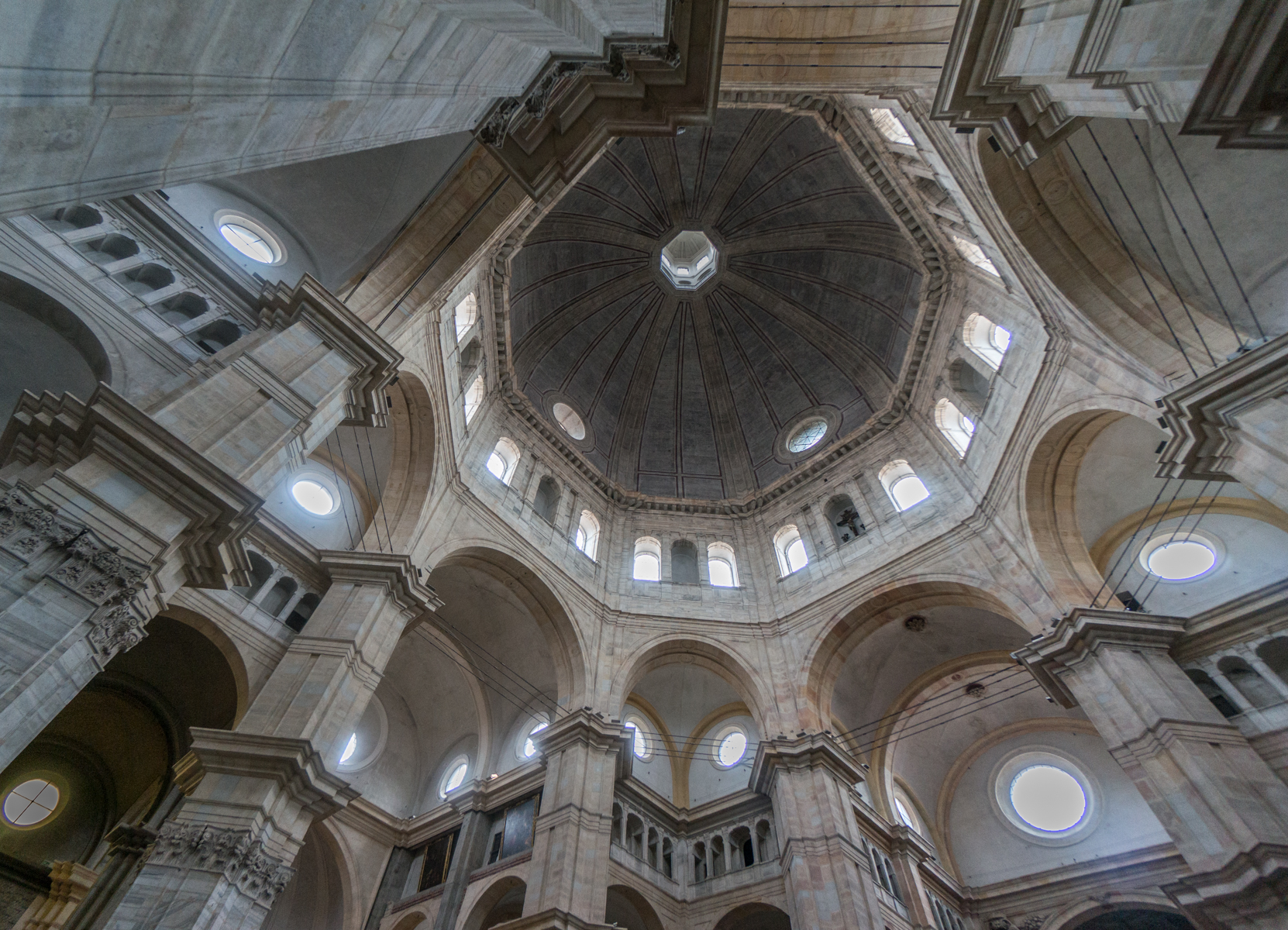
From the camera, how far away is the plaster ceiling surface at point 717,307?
976 inches

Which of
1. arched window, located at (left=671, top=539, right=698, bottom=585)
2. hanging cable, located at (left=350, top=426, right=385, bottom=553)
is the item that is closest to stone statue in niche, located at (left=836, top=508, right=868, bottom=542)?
arched window, located at (left=671, top=539, right=698, bottom=585)

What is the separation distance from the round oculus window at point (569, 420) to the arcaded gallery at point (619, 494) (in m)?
0.23

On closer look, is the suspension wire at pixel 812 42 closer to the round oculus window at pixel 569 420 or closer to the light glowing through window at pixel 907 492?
the light glowing through window at pixel 907 492

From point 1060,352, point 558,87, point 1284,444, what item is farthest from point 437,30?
point 1060,352

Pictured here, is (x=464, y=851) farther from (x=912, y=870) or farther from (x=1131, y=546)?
(x=1131, y=546)

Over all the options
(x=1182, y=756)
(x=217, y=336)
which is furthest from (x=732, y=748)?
(x=217, y=336)

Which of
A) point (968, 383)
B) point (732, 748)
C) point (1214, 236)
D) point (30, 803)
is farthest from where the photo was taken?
point (968, 383)

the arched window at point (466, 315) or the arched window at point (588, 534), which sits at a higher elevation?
the arched window at point (466, 315)

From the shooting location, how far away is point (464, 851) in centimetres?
1505

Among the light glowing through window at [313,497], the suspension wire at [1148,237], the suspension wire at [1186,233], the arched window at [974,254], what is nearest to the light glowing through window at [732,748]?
the light glowing through window at [313,497]

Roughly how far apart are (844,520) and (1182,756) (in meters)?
11.3

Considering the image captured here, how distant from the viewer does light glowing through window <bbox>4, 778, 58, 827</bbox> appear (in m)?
12.9

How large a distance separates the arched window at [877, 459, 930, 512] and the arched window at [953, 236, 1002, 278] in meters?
5.91

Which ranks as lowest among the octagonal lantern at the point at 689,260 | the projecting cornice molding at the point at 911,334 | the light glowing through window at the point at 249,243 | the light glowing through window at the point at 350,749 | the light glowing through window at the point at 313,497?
the light glowing through window at the point at 350,749
